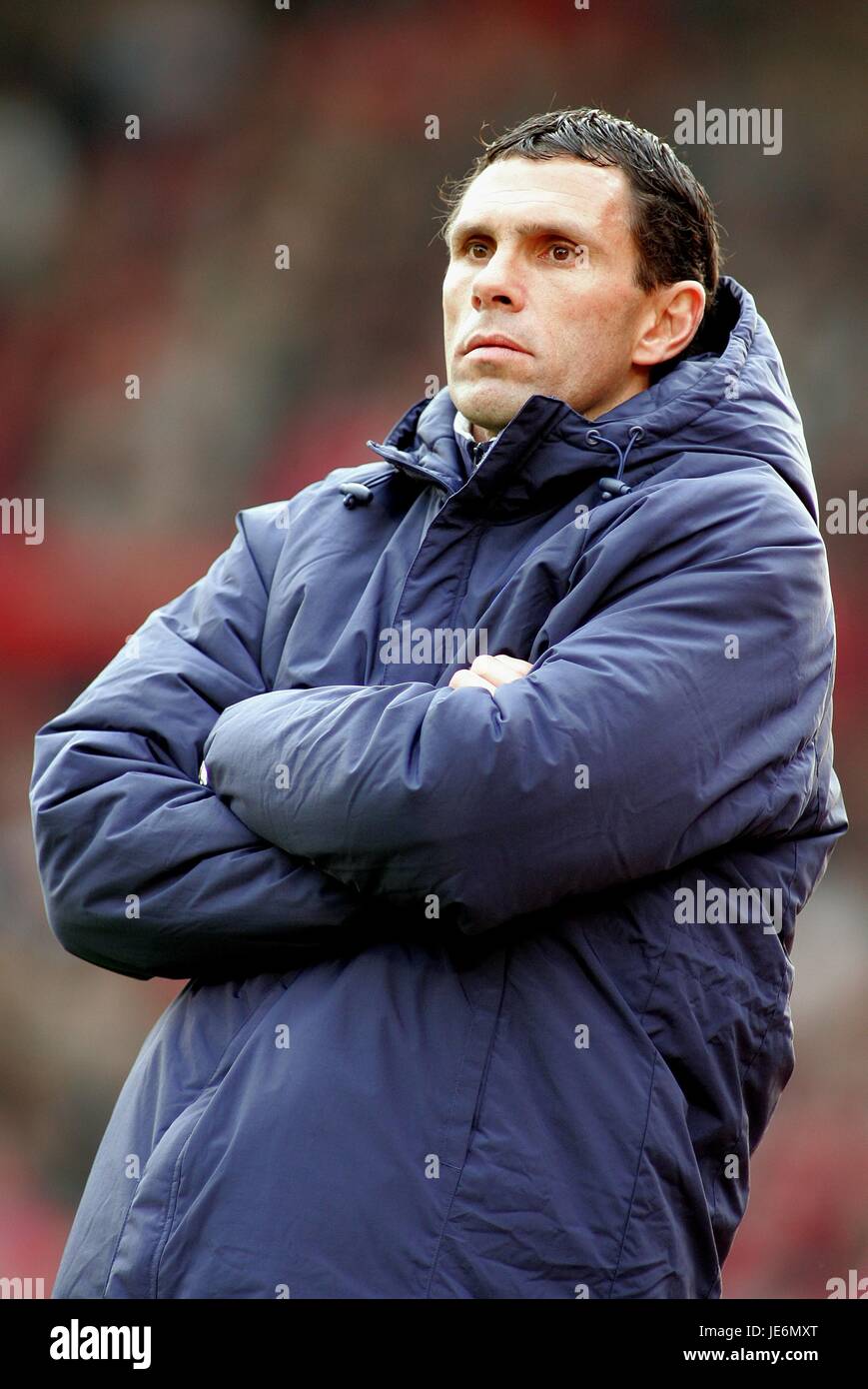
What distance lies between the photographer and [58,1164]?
3.61m

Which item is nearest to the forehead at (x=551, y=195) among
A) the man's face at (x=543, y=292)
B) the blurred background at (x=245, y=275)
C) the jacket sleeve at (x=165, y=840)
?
the man's face at (x=543, y=292)

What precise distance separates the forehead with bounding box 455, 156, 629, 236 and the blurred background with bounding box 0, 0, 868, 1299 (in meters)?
2.07

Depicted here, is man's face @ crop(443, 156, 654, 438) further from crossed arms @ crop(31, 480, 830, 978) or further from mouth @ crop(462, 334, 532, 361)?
crossed arms @ crop(31, 480, 830, 978)

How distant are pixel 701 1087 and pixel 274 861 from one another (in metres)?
0.41

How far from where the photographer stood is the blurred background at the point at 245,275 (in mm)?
3717

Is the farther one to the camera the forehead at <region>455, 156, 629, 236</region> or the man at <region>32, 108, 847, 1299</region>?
the forehead at <region>455, 156, 629, 236</region>

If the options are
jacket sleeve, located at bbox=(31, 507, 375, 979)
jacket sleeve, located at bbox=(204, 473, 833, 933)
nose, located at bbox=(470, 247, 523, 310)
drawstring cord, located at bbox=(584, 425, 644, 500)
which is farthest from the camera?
nose, located at bbox=(470, 247, 523, 310)

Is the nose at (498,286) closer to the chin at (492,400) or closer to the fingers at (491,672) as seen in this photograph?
the chin at (492,400)

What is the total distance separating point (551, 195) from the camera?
170 cm

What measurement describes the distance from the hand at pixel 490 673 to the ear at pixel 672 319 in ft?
1.43

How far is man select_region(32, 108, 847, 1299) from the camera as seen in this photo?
135cm

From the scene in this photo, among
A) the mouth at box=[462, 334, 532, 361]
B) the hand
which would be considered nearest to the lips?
the mouth at box=[462, 334, 532, 361]

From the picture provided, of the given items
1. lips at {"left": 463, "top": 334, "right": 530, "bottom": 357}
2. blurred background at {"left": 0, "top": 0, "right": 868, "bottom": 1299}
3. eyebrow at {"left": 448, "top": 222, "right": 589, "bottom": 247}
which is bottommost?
lips at {"left": 463, "top": 334, "right": 530, "bottom": 357}
